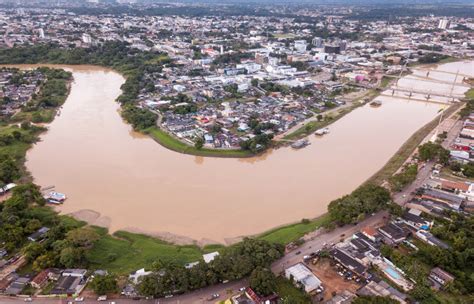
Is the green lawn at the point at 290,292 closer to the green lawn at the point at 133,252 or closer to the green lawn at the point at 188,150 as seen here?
the green lawn at the point at 133,252

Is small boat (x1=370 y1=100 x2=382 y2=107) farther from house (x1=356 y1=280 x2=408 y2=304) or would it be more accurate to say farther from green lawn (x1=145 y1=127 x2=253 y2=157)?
house (x1=356 y1=280 x2=408 y2=304)

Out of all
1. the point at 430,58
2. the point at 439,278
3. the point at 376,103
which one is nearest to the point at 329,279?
the point at 439,278

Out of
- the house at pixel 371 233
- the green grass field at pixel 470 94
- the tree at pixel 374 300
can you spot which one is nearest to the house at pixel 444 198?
the house at pixel 371 233

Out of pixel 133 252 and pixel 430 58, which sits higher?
pixel 430 58

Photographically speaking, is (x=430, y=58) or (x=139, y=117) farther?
(x=430, y=58)

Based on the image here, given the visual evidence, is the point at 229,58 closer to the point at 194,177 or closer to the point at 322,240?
the point at 194,177

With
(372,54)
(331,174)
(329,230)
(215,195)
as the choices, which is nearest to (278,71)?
(372,54)
